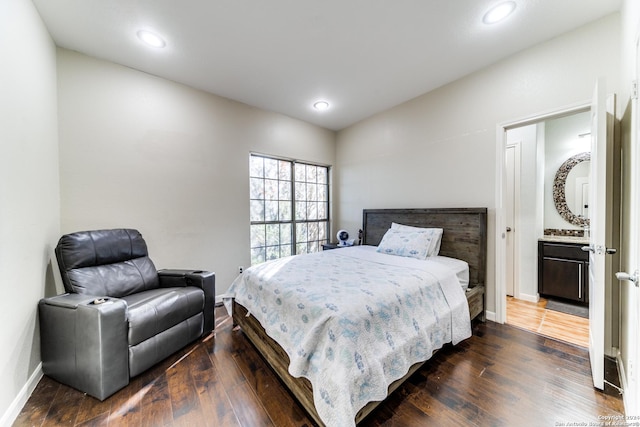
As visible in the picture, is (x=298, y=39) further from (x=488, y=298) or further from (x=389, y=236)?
(x=488, y=298)

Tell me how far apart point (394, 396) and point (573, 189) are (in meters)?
3.79

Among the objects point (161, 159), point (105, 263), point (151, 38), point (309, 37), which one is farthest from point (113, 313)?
point (309, 37)

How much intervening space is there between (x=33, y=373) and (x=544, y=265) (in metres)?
5.21

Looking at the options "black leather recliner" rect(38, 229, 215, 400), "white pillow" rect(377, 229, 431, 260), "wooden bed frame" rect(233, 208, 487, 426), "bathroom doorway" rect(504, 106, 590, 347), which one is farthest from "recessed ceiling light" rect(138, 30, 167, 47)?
"bathroom doorway" rect(504, 106, 590, 347)

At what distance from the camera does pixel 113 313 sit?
158 cm

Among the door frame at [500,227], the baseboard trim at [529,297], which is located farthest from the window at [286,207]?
the baseboard trim at [529,297]

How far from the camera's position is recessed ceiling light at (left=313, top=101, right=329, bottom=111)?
11.3 ft

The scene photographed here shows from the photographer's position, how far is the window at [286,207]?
3.68 metres

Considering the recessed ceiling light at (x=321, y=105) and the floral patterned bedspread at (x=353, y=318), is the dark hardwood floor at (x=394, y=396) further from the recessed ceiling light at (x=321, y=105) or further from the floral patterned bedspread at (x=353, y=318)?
the recessed ceiling light at (x=321, y=105)

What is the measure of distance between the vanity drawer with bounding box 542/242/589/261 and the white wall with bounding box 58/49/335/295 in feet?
13.2

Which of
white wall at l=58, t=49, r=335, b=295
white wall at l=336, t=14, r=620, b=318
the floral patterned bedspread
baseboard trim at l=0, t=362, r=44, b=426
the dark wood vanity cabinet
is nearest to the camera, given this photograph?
the floral patterned bedspread

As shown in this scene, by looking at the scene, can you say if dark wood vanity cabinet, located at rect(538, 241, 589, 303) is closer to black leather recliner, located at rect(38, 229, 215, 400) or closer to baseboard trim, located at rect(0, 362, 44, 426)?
black leather recliner, located at rect(38, 229, 215, 400)

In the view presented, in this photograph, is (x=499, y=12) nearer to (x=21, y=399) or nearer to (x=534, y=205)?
(x=534, y=205)

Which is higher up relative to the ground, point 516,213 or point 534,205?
Result: point 534,205
